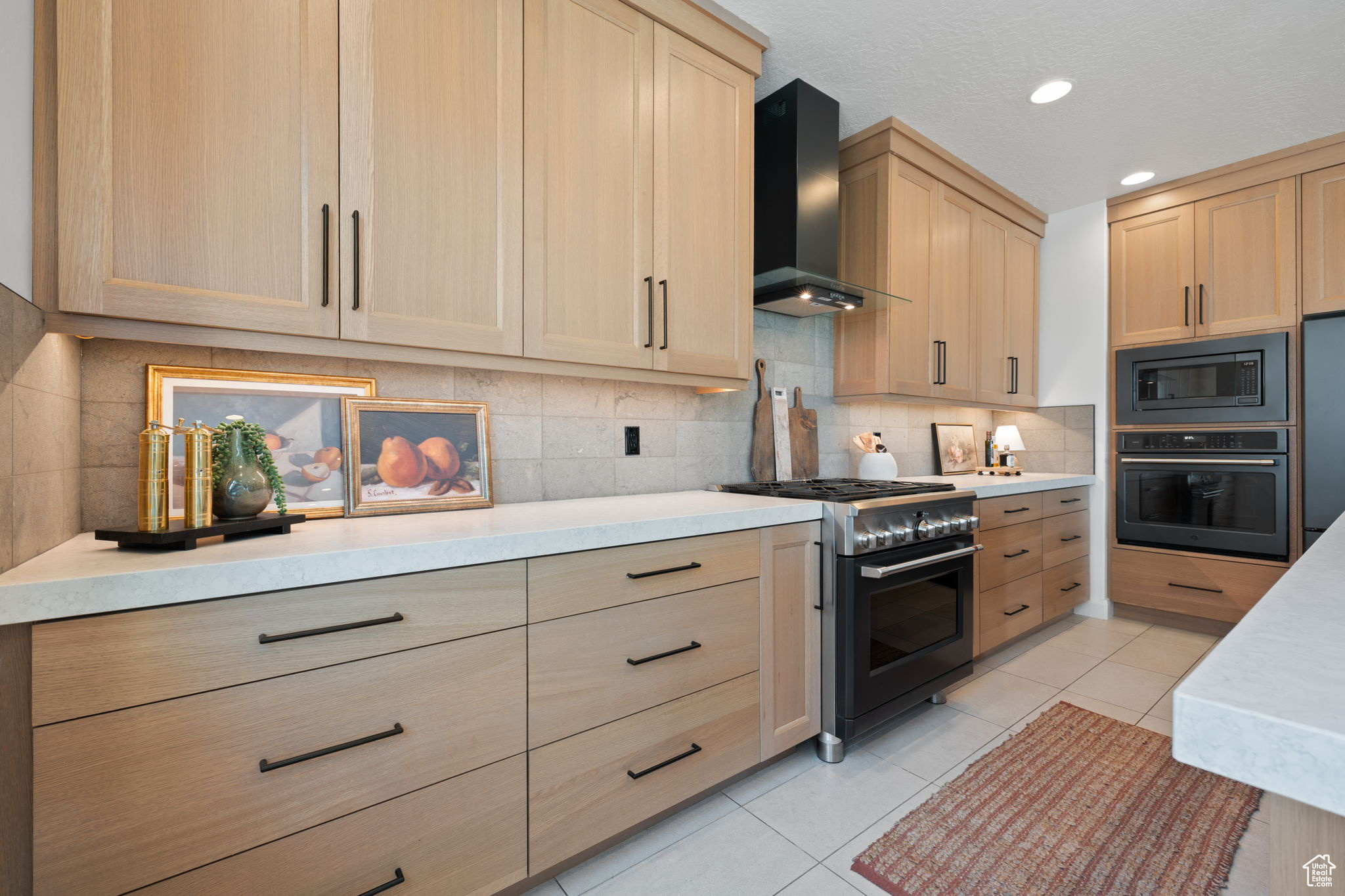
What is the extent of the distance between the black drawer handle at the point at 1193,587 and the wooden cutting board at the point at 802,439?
2332mm

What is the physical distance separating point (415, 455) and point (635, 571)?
767mm

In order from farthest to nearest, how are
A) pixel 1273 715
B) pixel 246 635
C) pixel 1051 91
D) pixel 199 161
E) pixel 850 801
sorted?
pixel 1051 91 < pixel 850 801 < pixel 199 161 < pixel 246 635 < pixel 1273 715

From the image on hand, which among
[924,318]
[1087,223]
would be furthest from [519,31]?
[1087,223]

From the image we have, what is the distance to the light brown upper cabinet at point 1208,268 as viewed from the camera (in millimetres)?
3088

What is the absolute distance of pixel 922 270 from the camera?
3027mm

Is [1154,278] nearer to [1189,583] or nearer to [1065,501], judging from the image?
[1065,501]

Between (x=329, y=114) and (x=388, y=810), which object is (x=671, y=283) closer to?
(x=329, y=114)

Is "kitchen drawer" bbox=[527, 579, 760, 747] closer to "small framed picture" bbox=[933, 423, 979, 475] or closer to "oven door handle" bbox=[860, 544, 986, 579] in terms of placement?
"oven door handle" bbox=[860, 544, 986, 579]

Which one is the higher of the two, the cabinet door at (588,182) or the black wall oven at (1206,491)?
the cabinet door at (588,182)

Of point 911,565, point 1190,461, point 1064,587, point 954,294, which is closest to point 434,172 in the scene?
point 911,565

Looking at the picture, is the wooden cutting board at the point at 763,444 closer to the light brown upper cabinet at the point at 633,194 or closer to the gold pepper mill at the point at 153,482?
the light brown upper cabinet at the point at 633,194

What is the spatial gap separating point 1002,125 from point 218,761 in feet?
11.9

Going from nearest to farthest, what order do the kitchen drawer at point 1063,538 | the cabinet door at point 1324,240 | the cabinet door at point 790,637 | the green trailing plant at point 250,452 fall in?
the green trailing plant at point 250,452, the cabinet door at point 790,637, the cabinet door at point 1324,240, the kitchen drawer at point 1063,538

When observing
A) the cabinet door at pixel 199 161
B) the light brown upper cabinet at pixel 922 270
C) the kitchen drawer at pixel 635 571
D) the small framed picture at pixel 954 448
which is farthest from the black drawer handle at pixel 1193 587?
the cabinet door at pixel 199 161
